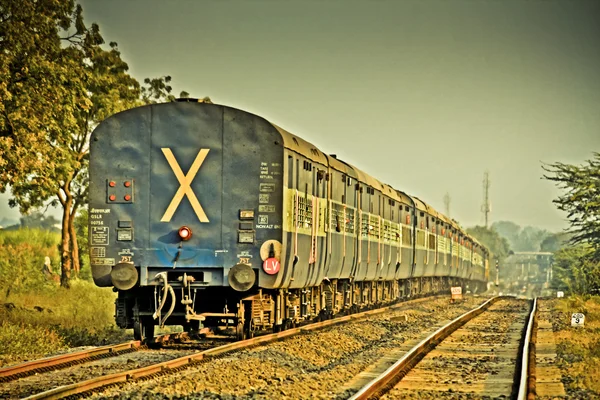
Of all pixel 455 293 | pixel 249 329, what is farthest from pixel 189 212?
pixel 455 293

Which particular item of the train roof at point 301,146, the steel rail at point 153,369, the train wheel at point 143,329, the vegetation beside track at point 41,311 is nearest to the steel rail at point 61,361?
the train wheel at point 143,329

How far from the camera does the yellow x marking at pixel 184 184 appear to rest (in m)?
15.6

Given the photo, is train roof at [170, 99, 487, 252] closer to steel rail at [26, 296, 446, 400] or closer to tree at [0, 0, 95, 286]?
steel rail at [26, 296, 446, 400]

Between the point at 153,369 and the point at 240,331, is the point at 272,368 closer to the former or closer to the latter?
the point at 153,369

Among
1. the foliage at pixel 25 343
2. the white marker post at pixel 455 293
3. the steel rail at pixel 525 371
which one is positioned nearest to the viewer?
the steel rail at pixel 525 371

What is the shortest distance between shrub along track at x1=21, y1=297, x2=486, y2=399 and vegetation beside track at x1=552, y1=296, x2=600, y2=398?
9.68ft

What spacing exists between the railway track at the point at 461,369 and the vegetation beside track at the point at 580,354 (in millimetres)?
557

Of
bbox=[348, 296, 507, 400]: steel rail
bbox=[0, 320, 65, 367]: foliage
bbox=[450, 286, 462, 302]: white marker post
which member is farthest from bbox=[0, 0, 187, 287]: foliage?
bbox=[450, 286, 462, 302]: white marker post

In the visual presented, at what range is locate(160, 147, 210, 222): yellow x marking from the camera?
51.3ft

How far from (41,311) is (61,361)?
1072 centimetres

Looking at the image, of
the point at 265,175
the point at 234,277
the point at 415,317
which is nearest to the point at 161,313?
the point at 234,277

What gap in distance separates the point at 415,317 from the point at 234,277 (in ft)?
40.1

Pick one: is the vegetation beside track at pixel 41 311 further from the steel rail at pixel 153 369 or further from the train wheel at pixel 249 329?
the train wheel at pixel 249 329

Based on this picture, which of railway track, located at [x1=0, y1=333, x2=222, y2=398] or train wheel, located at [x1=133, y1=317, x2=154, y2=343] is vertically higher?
train wheel, located at [x1=133, y1=317, x2=154, y2=343]
